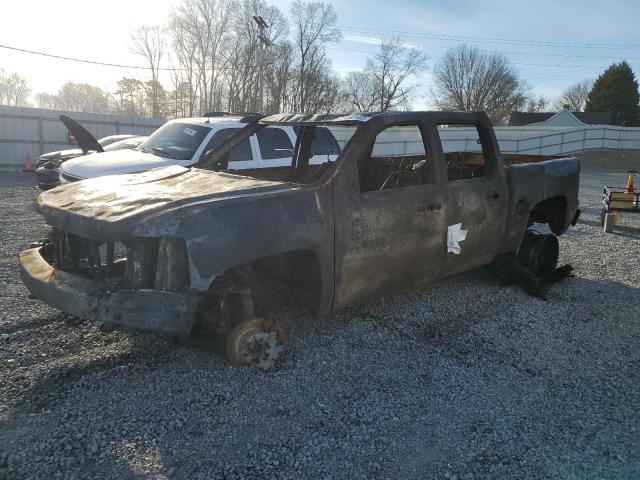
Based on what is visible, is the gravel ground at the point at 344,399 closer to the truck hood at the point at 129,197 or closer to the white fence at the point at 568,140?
the truck hood at the point at 129,197

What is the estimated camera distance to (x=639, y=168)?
29578 mm

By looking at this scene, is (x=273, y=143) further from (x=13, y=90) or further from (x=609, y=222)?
(x=13, y=90)

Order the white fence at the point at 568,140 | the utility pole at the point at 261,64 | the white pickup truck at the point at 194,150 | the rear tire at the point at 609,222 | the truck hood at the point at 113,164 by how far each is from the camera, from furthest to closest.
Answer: the white fence at the point at 568,140 → the utility pole at the point at 261,64 → the rear tire at the point at 609,222 → the white pickup truck at the point at 194,150 → the truck hood at the point at 113,164

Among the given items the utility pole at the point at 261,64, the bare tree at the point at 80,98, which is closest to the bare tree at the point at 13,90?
the bare tree at the point at 80,98

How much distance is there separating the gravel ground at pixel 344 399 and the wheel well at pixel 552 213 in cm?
150

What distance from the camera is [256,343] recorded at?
11.0ft

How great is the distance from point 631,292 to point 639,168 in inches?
1149

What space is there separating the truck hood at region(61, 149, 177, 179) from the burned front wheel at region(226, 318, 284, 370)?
4.44 m

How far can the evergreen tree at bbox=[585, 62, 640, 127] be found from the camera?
51.4m

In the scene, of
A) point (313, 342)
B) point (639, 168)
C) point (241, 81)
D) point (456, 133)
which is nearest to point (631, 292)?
point (313, 342)

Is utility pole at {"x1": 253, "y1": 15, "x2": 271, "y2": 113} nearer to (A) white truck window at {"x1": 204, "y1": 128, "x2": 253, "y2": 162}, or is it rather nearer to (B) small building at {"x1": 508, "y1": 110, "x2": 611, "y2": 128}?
(A) white truck window at {"x1": 204, "y1": 128, "x2": 253, "y2": 162}

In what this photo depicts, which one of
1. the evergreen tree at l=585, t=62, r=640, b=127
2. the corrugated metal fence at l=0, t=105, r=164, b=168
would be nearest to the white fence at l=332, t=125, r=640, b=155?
the evergreen tree at l=585, t=62, r=640, b=127

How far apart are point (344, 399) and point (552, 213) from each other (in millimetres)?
4076

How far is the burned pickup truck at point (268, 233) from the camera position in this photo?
296 centimetres
